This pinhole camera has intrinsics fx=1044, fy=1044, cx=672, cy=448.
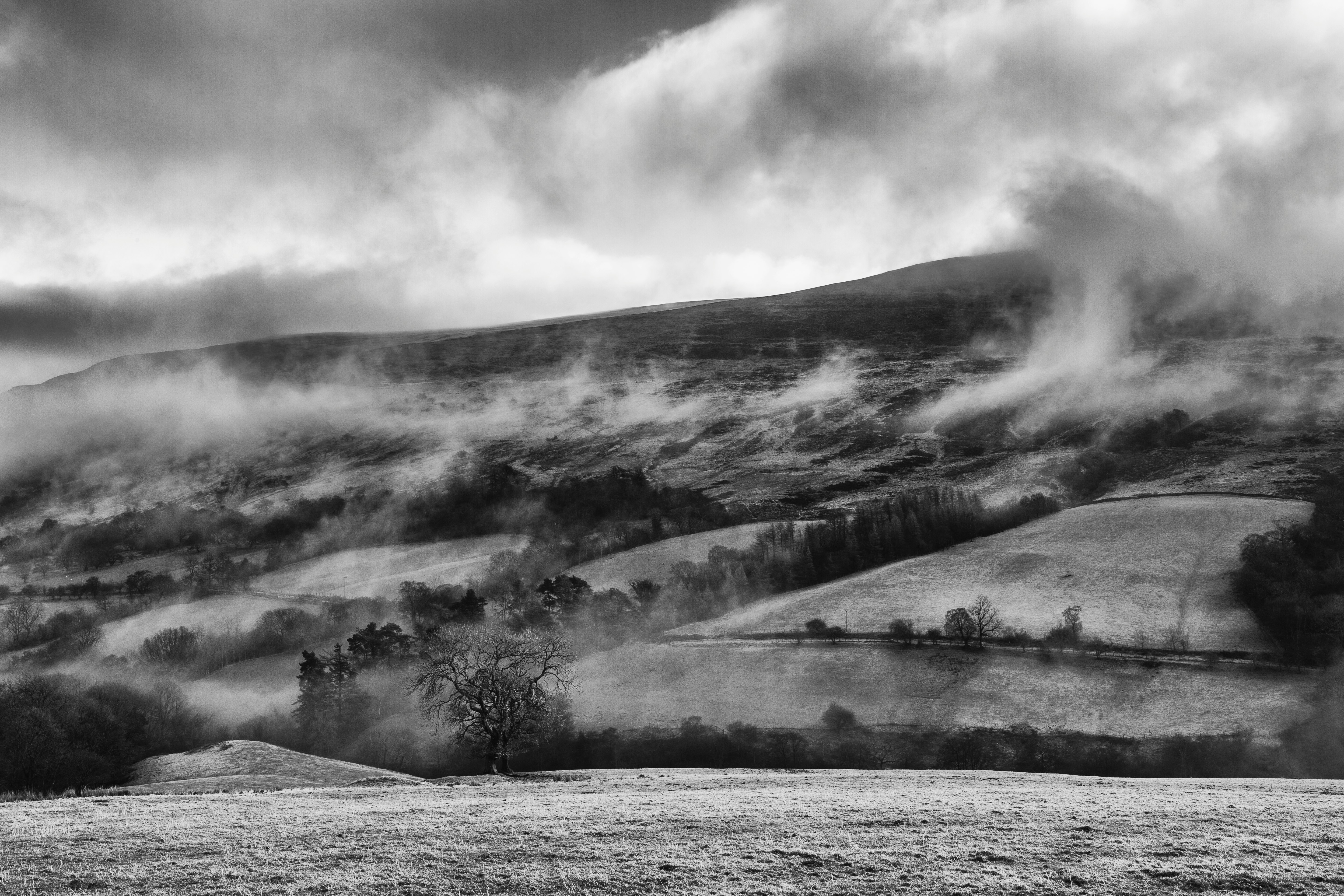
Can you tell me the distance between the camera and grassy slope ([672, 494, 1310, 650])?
146 m

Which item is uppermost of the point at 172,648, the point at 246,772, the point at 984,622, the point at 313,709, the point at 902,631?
the point at 172,648

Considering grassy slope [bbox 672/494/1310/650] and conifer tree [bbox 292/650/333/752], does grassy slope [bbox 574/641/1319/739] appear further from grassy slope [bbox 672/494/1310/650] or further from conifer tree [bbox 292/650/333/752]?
conifer tree [bbox 292/650/333/752]

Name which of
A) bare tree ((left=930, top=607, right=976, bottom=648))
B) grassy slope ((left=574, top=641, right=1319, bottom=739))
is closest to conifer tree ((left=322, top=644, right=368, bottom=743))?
grassy slope ((left=574, top=641, right=1319, bottom=739))

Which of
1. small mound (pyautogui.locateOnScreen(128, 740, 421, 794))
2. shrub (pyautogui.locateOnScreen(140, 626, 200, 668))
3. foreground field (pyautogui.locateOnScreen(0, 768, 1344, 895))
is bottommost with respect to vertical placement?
small mound (pyautogui.locateOnScreen(128, 740, 421, 794))

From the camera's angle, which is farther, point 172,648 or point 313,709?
point 172,648

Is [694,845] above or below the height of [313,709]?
above

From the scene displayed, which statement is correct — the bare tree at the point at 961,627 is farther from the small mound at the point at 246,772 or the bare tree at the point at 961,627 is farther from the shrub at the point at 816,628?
the small mound at the point at 246,772

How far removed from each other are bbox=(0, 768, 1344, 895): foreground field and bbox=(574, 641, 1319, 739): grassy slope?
70530 millimetres

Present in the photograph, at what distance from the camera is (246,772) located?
9488 cm

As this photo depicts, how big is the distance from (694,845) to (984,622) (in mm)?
118289

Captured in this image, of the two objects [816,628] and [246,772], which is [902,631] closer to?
[816,628]

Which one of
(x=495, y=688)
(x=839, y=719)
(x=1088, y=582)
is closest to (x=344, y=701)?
(x=495, y=688)

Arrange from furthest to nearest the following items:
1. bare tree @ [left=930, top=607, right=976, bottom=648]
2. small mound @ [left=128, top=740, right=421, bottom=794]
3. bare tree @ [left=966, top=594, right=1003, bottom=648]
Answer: bare tree @ [left=966, top=594, right=1003, bottom=648] < bare tree @ [left=930, top=607, right=976, bottom=648] < small mound @ [left=128, top=740, right=421, bottom=794]

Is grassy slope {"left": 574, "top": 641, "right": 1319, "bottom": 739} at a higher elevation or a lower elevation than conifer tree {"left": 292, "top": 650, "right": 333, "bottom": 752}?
lower
